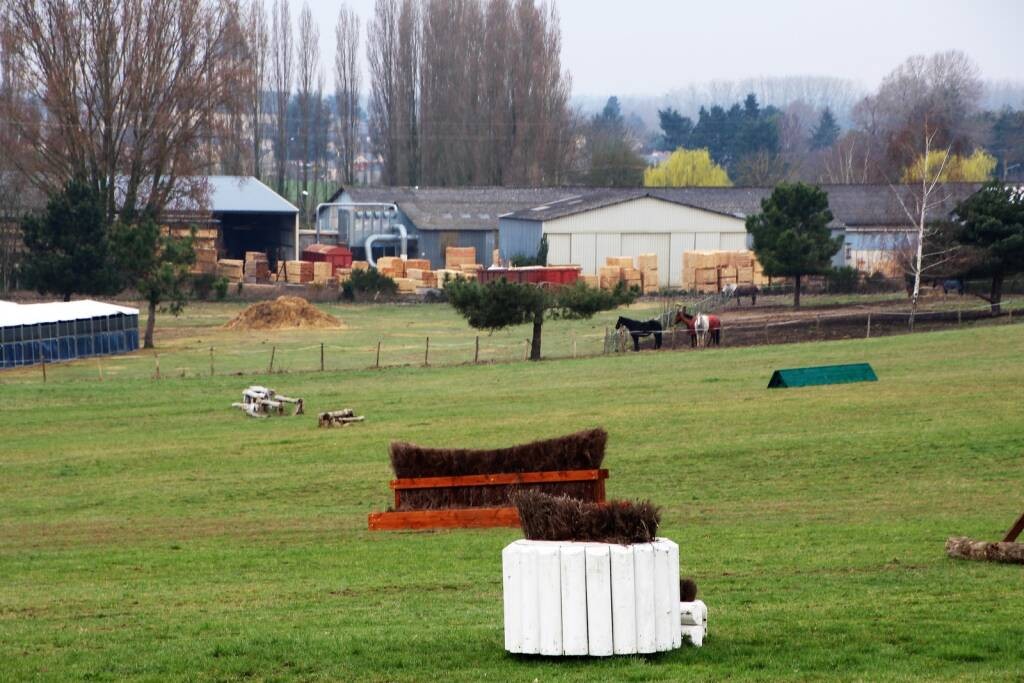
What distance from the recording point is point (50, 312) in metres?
51.7

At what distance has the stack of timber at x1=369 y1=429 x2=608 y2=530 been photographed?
18312mm

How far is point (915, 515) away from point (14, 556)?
11.2m

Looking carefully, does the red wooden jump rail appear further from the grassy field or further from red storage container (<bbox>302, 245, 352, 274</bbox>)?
red storage container (<bbox>302, 245, 352, 274</bbox>)

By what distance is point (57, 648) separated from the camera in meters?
10.9

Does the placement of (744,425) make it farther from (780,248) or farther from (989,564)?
(780,248)

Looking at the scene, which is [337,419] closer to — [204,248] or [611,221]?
[611,221]

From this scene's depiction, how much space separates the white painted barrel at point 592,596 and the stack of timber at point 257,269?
276 feet

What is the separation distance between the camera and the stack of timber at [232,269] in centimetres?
8906

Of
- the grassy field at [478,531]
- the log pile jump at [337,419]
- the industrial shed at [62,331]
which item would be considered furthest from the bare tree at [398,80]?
the log pile jump at [337,419]

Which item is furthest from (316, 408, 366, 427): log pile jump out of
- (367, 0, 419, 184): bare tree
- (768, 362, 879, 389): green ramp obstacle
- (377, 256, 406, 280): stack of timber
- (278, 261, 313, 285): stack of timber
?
(367, 0, 419, 184): bare tree

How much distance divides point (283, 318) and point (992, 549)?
170ft

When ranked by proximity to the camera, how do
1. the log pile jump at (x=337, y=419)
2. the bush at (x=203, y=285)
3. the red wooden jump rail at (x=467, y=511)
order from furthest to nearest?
the bush at (x=203, y=285) < the log pile jump at (x=337, y=419) < the red wooden jump rail at (x=467, y=511)

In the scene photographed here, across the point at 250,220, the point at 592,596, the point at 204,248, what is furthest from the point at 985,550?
the point at 250,220

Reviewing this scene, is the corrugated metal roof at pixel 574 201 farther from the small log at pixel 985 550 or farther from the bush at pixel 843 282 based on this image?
the small log at pixel 985 550
